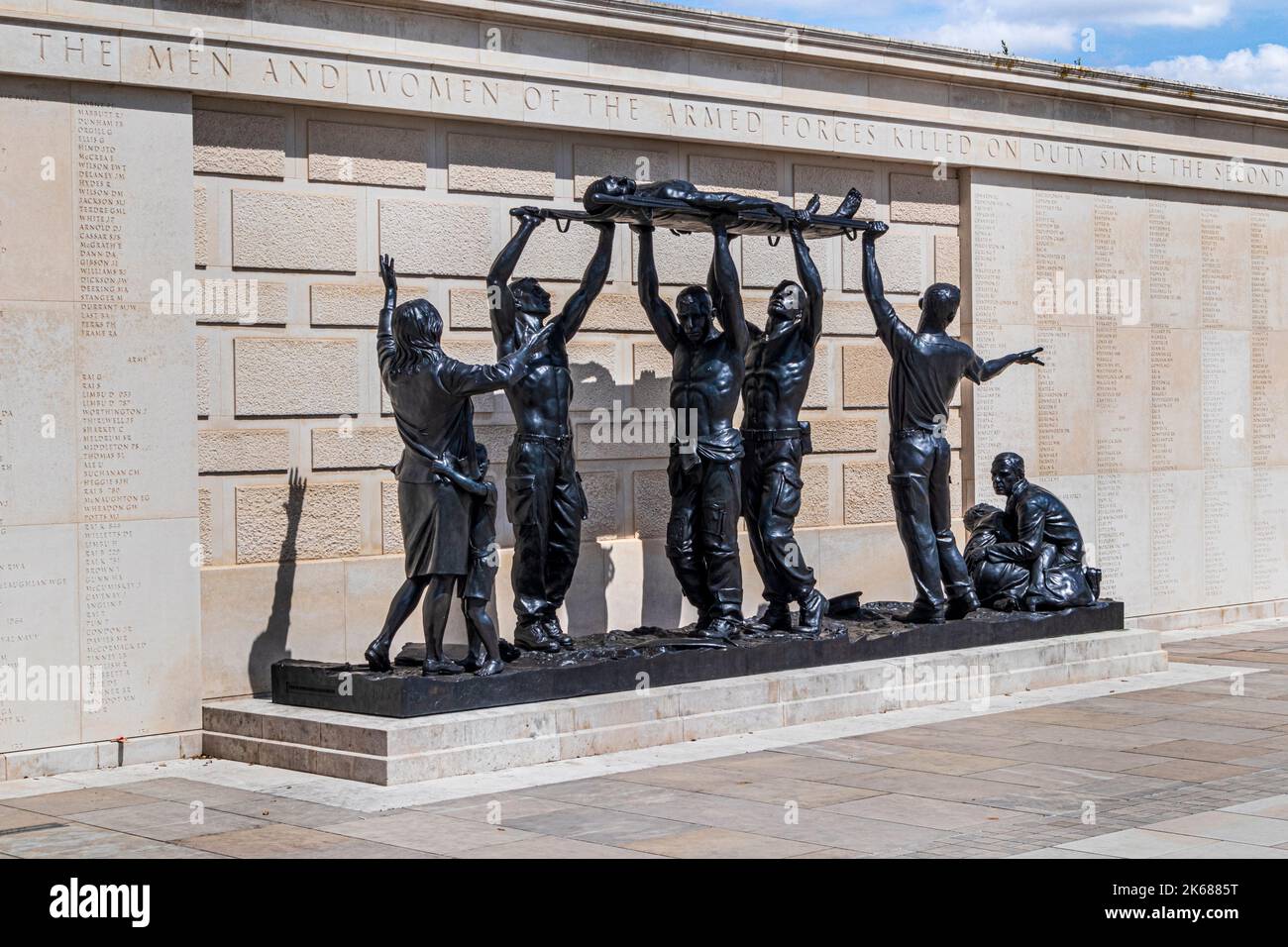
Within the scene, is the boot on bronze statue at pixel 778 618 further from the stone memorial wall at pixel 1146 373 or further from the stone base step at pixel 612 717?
the stone memorial wall at pixel 1146 373

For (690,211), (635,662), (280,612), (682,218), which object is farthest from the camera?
(682,218)

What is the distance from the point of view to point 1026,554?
1345cm

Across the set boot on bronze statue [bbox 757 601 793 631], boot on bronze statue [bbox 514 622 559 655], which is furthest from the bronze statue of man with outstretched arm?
boot on bronze statue [bbox 514 622 559 655]

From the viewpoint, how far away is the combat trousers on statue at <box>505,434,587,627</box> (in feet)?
36.1

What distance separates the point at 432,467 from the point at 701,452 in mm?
2306

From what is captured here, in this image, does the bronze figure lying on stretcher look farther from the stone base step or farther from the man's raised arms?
the stone base step

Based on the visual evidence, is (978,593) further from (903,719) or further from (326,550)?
(326,550)

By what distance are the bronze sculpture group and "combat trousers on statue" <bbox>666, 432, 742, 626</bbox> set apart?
0.04ft

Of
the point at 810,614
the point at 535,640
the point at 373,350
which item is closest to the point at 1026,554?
the point at 810,614

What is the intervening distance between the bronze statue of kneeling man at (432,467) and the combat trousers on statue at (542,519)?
3.05ft

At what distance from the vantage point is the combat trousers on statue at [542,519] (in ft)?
36.1

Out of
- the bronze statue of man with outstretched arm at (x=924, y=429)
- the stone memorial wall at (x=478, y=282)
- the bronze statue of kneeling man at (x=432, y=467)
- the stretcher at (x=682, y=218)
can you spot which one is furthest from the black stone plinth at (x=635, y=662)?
the stretcher at (x=682, y=218)

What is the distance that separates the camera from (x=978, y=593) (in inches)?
530

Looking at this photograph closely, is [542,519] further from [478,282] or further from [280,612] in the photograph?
[478,282]
